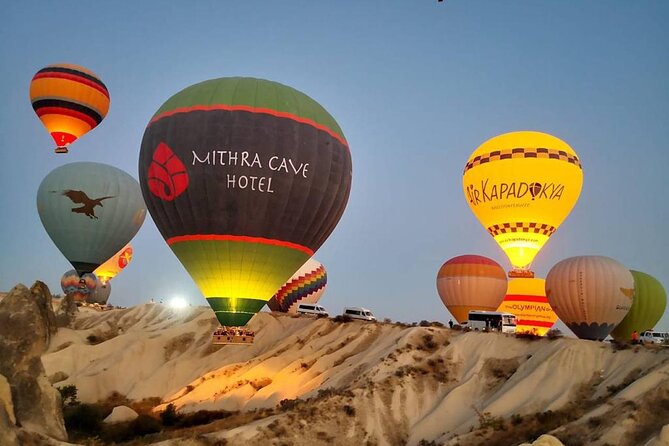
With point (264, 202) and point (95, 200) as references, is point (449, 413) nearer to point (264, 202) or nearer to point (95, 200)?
point (264, 202)

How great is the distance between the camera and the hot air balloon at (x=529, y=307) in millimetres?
52719

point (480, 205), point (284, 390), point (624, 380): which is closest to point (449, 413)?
point (624, 380)

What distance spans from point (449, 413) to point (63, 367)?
3590 centimetres

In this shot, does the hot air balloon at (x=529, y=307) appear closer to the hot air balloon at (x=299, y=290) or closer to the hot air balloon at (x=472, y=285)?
the hot air balloon at (x=472, y=285)

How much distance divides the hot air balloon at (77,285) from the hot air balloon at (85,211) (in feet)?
96.8

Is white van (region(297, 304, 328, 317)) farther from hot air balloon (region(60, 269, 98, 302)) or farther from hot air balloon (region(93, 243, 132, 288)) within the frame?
hot air balloon (region(93, 243, 132, 288))

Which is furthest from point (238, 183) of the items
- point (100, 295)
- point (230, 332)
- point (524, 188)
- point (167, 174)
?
point (100, 295)

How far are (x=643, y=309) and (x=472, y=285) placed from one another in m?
12.8

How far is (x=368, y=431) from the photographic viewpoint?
1063 inches

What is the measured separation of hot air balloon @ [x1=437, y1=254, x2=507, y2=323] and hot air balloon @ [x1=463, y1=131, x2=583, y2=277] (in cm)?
276

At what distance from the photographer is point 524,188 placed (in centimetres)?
4691

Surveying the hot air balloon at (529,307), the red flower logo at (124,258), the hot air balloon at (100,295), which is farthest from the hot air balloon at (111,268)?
the hot air balloon at (529,307)

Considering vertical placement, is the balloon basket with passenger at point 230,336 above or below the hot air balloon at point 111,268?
below

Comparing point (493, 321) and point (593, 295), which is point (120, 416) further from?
point (593, 295)
